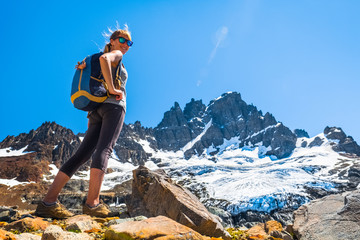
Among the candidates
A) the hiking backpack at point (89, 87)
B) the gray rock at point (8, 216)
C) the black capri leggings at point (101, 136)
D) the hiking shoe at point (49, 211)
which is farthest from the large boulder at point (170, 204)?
the gray rock at point (8, 216)

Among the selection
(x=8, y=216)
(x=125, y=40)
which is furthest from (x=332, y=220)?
(x=8, y=216)

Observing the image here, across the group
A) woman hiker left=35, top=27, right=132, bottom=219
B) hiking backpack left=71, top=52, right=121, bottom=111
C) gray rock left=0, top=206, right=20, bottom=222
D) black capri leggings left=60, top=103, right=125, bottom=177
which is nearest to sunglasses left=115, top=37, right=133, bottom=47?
woman hiker left=35, top=27, right=132, bottom=219

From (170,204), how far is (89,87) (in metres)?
6.21

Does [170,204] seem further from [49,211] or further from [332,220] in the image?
[332,220]

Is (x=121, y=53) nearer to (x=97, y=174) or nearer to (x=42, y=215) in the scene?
(x=97, y=174)

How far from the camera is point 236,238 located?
662 centimetres

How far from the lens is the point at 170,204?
9133 mm

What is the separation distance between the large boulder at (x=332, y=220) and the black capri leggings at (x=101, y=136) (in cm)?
516

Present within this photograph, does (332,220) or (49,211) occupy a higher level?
(332,220)

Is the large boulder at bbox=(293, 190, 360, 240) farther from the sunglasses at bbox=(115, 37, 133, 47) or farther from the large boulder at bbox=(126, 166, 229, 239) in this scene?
the sunglasses at bbox=(115, 37, 133, 47)

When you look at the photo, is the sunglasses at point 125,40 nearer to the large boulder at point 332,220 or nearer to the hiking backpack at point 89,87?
the hiking backpack at point 89,87

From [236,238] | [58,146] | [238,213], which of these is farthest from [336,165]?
[236,238]

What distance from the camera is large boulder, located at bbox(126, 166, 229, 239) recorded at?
6686mm

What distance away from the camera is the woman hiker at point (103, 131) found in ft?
13.3
